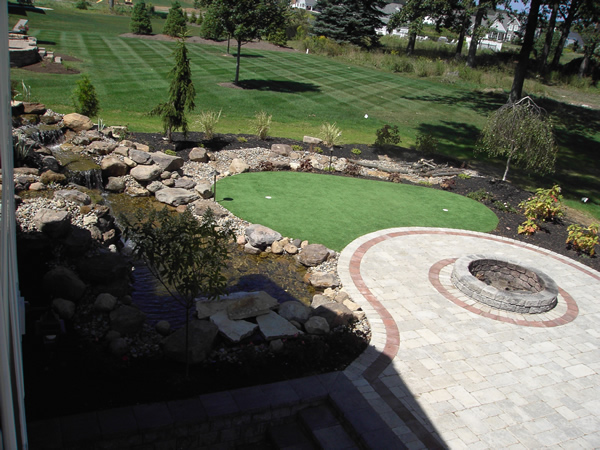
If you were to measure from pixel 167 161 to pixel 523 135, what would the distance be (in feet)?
31.2

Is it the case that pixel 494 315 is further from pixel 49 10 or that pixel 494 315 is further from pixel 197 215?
pixel 49 10

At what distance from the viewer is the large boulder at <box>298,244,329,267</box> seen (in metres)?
9.36

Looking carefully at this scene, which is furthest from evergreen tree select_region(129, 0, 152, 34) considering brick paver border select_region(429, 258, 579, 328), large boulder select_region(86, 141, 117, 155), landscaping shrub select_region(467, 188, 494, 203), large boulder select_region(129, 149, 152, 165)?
brick paver border select_region(429, 258, 579, 328)

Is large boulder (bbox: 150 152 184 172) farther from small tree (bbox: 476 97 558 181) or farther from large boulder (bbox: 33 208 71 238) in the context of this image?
small tree (bbox: 476 97 558 181)

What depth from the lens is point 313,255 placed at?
940 centimetres

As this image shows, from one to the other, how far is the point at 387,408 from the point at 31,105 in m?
12.2

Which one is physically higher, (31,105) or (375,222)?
(31,105)

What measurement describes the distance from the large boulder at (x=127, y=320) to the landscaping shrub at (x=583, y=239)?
9.40 metres

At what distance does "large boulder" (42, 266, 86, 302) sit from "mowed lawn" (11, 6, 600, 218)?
32.3 ft

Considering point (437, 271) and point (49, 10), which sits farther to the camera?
point (49, 10)

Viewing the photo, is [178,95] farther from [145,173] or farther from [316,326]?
[316,326]

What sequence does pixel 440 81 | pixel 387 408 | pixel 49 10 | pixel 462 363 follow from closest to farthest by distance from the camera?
1. pixel 387 408
2. pixel 462 363
3. pixel 440 81
4. pixel 49 10

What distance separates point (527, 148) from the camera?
527 inches

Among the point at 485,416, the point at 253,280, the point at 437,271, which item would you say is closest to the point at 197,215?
the point at 253,280
